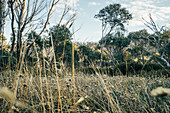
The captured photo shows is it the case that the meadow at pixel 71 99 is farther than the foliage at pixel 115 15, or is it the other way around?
the foliage at pixel 115 15

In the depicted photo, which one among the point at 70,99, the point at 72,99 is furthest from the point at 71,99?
the point at 70,99

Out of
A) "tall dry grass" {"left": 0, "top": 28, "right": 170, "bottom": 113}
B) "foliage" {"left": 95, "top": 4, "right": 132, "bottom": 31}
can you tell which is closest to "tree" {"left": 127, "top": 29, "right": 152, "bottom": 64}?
"foliage" {"left": 95, "top": 4, "right": 132, "bottom": 31}

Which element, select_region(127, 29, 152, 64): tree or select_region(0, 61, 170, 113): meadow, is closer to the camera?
select_region(0, 61, 170, 113): meadow

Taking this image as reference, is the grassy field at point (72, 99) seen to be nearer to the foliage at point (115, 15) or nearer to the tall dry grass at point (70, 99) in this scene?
the tall dry grass at point (70, 99)

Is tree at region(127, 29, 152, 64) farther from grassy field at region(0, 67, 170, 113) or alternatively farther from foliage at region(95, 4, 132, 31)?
grassy field at region(0, 67, 170, 113)

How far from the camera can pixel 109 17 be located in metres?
19.1

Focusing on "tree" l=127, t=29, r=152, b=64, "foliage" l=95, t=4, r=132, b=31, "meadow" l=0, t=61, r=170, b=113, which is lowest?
"meadow" l=0, t=61, r=170, b=113

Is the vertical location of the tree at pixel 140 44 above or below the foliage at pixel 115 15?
below

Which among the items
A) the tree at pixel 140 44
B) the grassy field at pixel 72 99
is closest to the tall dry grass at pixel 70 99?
the grassy field at pixel 72 99

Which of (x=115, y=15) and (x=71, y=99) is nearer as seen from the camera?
(x=71, y=99)

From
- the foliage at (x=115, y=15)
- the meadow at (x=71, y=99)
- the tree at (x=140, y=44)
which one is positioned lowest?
the meadow at (x=71, y=99)

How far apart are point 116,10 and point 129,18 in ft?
7.18

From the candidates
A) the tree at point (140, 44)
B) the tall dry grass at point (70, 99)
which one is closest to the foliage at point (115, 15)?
the tree at point (140, 44)

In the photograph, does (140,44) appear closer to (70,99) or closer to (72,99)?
(72,99)
